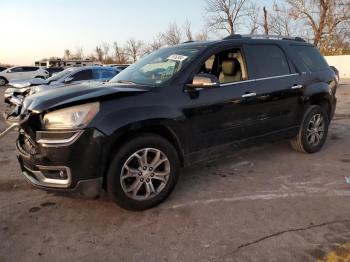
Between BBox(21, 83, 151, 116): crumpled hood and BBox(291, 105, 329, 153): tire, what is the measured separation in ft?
9.42

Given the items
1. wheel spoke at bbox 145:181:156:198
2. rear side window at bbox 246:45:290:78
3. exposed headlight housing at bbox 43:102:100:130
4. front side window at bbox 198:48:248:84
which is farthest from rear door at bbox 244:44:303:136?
exposed headlight housing at bbox 43:102:100:130

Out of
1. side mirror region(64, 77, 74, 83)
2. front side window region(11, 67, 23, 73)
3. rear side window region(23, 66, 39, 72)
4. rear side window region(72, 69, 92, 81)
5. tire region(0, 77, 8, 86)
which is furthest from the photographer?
tire region(0, 77, 8, 86)

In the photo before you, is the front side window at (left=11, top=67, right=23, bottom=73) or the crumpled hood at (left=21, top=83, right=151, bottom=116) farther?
the front side window at (left=11, top=67, right=23, bottom=73)

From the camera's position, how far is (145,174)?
381cm

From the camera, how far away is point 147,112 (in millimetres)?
3730

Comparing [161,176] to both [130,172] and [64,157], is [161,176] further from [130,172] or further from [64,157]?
[64,157]

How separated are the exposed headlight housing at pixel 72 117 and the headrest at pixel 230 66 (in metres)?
2.05

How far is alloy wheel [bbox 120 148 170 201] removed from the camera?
12.2 feet

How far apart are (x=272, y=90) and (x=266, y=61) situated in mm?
430

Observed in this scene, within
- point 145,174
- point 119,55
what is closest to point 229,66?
point 145,174

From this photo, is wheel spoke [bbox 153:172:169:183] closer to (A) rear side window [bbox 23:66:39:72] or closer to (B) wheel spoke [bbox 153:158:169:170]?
(B) wheel spoke [bbox 153:158:169:170]

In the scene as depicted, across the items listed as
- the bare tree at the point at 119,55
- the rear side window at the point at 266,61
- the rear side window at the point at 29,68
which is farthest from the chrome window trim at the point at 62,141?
the bare tree at the point at 119,55

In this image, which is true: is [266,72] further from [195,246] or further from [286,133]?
[195,246]

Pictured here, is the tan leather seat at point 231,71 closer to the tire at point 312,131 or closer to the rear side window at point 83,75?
the tire at point 312,131
